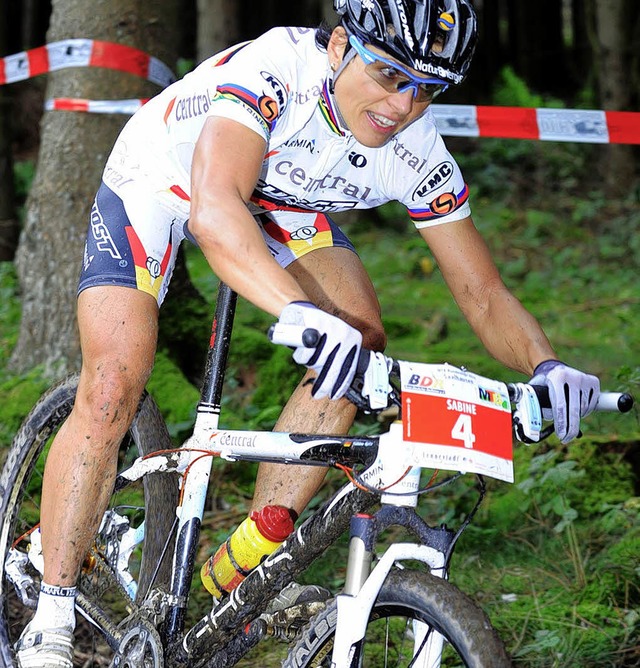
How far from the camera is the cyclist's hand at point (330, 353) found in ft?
6.45

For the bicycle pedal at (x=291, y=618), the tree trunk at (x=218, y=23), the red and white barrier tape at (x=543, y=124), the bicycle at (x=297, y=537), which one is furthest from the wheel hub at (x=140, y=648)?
the tree trunk at (x=218, y=23)

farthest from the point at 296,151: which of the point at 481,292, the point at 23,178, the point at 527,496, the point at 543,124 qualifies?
the point at 23,178

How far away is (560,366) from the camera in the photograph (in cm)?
239

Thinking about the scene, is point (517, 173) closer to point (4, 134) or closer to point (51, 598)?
point (4, 134)

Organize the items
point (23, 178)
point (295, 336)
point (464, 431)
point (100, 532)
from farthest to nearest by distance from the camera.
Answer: point (23, 178), point (100, 532), point (464, 431), point (295, 336)

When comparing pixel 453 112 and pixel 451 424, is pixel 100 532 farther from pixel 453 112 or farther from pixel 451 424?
pixel 453 112

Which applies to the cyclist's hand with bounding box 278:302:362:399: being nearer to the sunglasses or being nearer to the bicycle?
the bicycle

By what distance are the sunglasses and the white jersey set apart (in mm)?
245

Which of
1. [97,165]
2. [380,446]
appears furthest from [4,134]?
[380,446]

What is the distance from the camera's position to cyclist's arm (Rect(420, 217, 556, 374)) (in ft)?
9.11

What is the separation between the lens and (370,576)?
225 cm

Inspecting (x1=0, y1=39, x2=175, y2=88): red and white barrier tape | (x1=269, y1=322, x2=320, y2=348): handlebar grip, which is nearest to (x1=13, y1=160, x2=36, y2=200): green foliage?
(x1=0, y1=39, x2=175, y2=88): red and white barrier tape

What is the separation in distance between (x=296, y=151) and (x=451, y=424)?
3.70ft

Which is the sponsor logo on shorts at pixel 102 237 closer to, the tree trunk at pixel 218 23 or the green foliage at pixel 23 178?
the tree trunk at pixel 218 23
